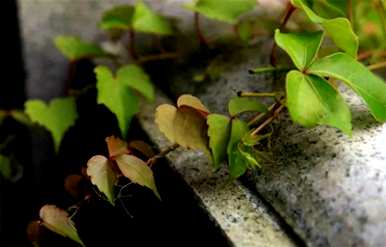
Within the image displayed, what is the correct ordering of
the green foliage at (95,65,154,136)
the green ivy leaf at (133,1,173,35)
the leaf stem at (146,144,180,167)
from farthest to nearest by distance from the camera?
the green ivy leaf at (133,1,173,35) < the green foliage at (95,65,154,136) < the leaf stem at (146,144,180,167)

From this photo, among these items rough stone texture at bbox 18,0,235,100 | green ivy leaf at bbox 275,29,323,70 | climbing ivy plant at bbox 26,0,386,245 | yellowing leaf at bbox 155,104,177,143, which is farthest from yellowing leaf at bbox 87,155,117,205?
rough stone texture at bbox 18,0,235,100

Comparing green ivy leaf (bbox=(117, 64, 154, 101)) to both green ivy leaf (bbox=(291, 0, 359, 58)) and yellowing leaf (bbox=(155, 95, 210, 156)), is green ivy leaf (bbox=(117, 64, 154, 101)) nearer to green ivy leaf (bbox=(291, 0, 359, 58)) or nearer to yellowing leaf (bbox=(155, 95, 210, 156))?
yellowing leaf (bbox=(155, 95, 210, 156))

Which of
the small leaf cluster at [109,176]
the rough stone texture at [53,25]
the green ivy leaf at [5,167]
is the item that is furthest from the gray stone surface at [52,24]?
the small leaf cluster at [109,176]

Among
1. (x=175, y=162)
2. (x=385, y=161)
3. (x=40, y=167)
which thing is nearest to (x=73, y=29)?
(x=40, y=167)

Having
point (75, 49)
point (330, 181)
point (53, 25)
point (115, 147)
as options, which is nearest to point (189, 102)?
point (115, 147)

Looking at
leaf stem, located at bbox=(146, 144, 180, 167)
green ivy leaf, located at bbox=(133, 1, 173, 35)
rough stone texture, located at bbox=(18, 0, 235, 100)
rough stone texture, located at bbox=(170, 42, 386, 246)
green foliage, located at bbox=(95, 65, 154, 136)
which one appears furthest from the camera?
rough stone texture, located at bbox=(18, 0, 235, 100)

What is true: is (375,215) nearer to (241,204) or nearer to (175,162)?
(241,204)
